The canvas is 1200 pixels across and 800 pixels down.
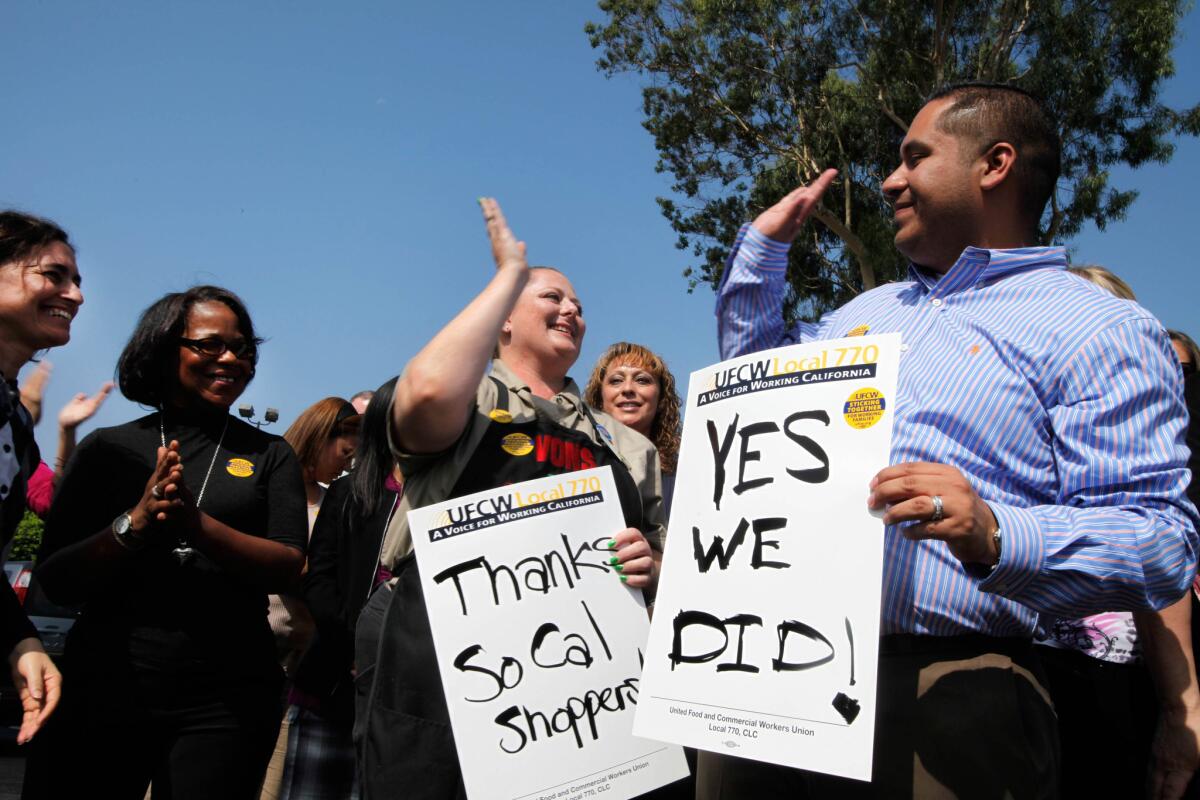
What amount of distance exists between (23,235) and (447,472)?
169 cm

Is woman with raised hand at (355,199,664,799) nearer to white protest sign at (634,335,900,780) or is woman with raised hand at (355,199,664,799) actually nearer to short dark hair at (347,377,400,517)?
short dark hair at (347,377,400,517)

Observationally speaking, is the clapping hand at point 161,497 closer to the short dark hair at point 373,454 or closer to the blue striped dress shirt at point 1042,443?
the short dark hair at point 373,454

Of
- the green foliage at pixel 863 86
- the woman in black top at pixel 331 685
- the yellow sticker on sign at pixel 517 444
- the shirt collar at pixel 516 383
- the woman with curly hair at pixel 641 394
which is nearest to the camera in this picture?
the yellow sticker on sign at pixel 517 444

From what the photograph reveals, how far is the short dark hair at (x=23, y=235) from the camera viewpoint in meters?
2.82

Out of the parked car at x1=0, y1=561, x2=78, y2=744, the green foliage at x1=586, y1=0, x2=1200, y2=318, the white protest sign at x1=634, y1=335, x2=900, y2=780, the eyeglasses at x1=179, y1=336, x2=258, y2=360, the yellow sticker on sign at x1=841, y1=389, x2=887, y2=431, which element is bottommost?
the parked car at x1=0, y1=561, x2=78, y2=744

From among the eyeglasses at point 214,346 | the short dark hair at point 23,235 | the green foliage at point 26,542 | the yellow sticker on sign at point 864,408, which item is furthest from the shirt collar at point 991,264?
the green foliage at point 26,542

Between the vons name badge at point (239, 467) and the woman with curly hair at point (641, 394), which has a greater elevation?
the woman with curly hair at point (641, 394)

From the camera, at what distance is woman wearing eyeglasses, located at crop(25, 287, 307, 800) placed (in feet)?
8.63

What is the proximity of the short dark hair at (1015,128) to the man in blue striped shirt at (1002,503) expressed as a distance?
10 centimetres

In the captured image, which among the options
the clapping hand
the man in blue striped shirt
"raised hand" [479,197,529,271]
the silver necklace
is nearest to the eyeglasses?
the silver necklace

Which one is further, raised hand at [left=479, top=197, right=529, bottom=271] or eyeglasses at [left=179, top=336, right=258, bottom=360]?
eyeglasses at [left=179, top=336, right=258, bottom=360]

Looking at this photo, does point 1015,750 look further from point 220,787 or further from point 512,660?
point 220,787

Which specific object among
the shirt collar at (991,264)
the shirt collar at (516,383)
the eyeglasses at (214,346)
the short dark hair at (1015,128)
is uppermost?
the short dark hair at (1015,128)

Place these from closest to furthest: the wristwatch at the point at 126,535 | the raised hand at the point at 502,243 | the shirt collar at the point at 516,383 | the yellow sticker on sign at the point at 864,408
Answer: the yellow sticker on sign at the point at 864,408, the raised hand at the point at 502,243, the shirt collar at the point at 516,383, the wristwatch at the point at 126,535
